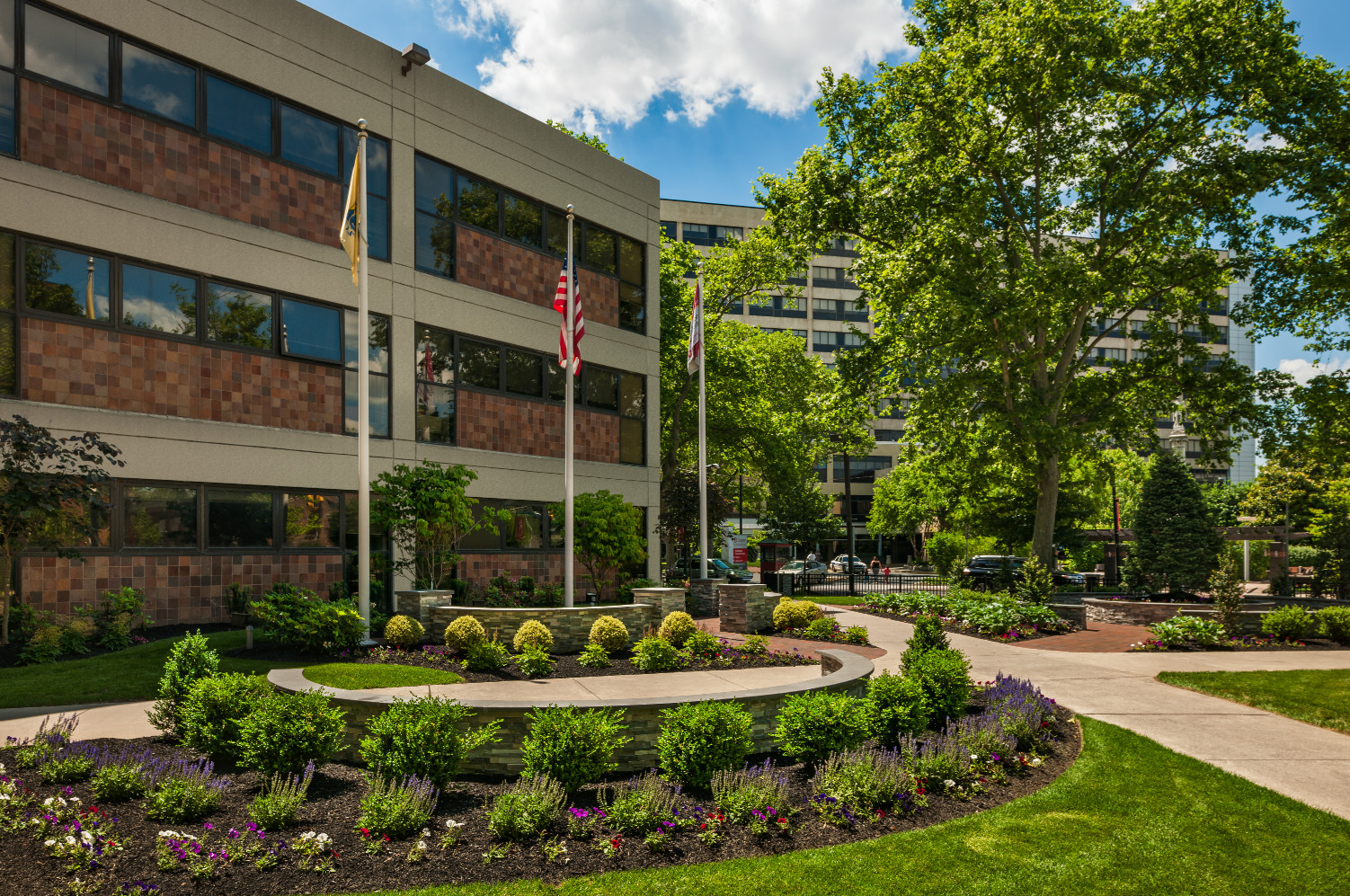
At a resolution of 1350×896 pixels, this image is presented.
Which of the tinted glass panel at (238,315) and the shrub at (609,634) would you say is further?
the tinted glass panel at (238,315)

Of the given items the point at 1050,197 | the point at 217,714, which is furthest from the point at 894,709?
the point at 1050,197

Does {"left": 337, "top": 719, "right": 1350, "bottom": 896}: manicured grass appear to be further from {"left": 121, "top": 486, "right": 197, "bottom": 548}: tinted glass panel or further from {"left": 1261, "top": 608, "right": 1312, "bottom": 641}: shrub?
{"left": 1261, "top": 608, "right": 1312, "bottom": 641}: shrub

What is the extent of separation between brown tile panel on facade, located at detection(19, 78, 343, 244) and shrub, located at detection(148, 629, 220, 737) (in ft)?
32.7

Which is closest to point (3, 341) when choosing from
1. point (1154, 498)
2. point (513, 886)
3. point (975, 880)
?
point (513, 886)

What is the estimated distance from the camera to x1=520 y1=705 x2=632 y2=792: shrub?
24.1 ft

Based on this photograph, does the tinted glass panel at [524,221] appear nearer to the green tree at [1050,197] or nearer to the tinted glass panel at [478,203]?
the tinted glass panel at [478,203]

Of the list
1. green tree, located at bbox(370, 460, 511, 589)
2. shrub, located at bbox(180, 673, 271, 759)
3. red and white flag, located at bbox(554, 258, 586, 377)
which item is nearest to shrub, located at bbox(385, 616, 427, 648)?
green tree, located at bbox(370, 460, 511, 589)

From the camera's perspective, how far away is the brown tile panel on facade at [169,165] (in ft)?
46.8

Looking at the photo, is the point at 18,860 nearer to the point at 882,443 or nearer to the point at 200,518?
the point at 200,518

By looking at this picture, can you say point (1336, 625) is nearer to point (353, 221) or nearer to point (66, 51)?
point (353, 221)

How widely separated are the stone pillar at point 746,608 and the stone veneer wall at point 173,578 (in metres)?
8.22

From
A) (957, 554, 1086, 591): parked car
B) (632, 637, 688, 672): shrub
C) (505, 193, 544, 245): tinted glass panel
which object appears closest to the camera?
(632, 637, 688, 672): shrub

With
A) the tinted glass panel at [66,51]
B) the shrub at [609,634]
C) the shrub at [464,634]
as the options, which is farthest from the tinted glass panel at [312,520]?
the tinted glass panel at [66,51]

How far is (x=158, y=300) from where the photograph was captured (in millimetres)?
15531
